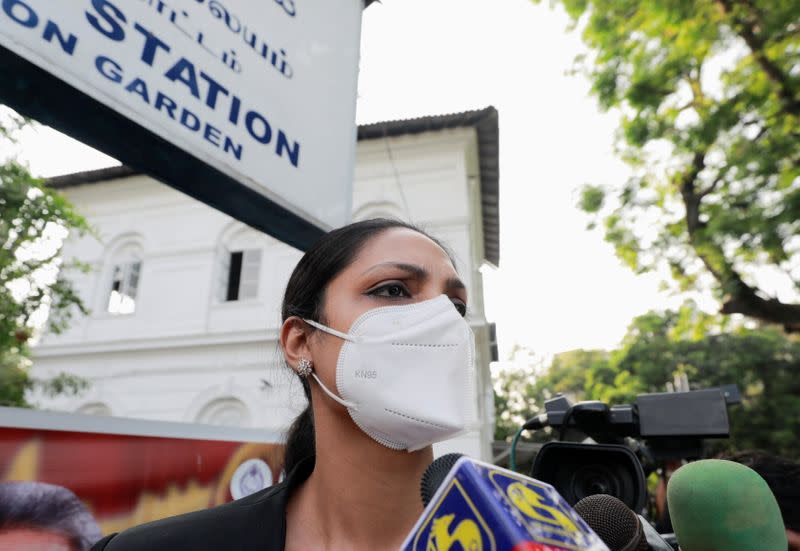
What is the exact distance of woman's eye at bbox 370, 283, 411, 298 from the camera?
1.45 meters

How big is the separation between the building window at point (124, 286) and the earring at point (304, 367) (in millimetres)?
12531

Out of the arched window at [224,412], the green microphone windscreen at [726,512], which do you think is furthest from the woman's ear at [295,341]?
the arched window at [224,412]

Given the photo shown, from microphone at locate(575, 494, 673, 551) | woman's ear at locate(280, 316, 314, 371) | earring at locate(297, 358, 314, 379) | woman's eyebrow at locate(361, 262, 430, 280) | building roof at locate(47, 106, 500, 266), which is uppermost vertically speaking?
building roof at locate(47, 106, 500, 266)

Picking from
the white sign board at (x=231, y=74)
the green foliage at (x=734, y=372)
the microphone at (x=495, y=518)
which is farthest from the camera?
the green foliage at (x=734, y=372)

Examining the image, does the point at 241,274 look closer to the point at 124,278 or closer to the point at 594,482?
the point at 124,278

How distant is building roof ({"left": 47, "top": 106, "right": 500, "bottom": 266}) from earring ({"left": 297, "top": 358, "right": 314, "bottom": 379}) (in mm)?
9963

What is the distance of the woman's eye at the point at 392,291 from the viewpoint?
4.75 feet

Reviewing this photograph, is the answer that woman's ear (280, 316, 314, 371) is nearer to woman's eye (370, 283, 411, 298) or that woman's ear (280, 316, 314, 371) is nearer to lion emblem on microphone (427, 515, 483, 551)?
woman's eye (370, 283, 411, 298)

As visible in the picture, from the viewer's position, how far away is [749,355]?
1931cm

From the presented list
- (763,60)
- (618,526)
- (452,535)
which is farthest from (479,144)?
(452,535)

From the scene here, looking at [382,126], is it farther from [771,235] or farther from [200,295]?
[771,235]

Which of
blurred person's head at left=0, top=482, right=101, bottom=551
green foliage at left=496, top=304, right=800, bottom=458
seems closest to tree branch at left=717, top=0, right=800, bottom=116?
blurred person's head at left=0, top=482, right=101, bottom=551

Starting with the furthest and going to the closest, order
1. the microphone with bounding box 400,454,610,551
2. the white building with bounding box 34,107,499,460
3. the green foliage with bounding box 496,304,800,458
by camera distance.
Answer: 1. the green foliage with bounding box 496,304,800,458
2. the white building with bounding box 34,107,499,460
3. the microphone with bounding box 400,454,610,551

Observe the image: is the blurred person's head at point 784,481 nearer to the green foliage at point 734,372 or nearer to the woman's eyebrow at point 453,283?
the woman's eyebrow at point 453,283
